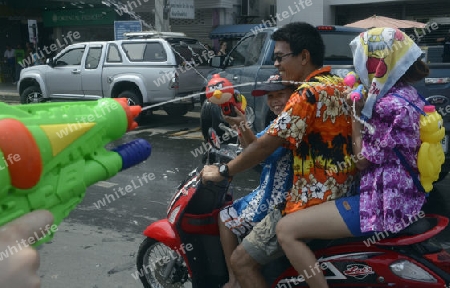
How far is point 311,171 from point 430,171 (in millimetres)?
505

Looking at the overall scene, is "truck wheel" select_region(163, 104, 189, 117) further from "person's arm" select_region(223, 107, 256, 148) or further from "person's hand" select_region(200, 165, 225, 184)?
"person's arm" select_region(223, 107, 256, 148)

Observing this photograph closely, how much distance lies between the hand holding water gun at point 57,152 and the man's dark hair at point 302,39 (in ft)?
4.42

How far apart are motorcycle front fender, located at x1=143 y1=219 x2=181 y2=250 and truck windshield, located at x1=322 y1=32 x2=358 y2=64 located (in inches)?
185

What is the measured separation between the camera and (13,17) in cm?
2253

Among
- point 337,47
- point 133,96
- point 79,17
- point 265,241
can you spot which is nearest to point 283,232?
point 265,241

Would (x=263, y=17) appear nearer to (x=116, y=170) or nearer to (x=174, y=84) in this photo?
(x=174, y=84)

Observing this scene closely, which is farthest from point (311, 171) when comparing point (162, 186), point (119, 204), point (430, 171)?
point (162, 186)

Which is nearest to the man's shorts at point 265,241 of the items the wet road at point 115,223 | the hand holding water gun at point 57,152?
the wet road at point 115,223

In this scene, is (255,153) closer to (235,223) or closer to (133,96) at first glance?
(235,223)

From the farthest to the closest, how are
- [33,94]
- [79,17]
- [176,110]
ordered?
[79,17]
[33,94]
[176,110]

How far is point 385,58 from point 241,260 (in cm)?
116

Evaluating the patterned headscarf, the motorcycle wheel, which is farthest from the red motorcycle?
the patterned headscarf

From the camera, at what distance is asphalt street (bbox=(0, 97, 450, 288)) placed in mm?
3697

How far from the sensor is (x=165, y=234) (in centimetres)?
294
